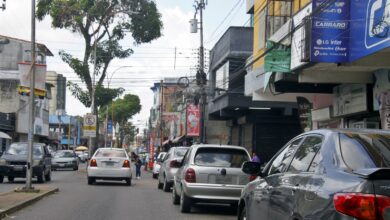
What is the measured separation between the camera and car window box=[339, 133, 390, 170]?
5.31m

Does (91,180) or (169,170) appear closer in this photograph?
(169,170)

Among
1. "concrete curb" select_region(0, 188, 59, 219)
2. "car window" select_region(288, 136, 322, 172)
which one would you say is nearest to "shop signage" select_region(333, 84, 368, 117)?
"concrete curb" select_region(0, 188, 59, 219)

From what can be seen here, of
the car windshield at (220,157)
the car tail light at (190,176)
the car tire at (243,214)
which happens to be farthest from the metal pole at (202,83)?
the car tire at (243,214)

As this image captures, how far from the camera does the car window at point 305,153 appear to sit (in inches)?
241

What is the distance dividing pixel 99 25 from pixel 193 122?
395 inches

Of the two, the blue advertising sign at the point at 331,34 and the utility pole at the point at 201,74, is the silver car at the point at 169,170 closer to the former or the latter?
the blue advertising sign at the point at 331,34

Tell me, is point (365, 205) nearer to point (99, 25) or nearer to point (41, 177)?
point (41, 177)

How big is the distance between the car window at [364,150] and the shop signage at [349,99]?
11421 mm

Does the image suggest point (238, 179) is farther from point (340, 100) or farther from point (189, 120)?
point (189, 120)

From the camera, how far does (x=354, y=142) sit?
5625 mm

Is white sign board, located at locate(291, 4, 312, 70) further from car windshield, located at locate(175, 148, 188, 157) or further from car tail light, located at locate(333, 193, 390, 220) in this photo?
car tail light, located at locate(333, 193, 390, 220)

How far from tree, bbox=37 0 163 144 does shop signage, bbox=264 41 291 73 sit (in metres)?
23.7

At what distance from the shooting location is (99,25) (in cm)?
4041

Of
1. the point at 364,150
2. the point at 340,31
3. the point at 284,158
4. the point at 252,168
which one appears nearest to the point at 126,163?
the point at 340,31
